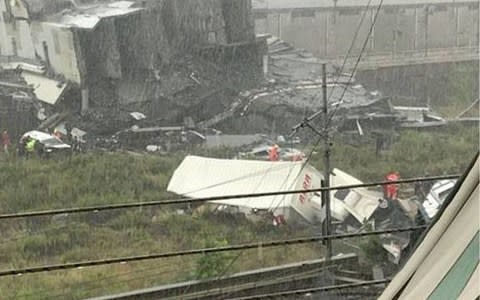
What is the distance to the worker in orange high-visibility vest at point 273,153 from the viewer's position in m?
4.25

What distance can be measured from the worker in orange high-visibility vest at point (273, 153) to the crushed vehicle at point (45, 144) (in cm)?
157

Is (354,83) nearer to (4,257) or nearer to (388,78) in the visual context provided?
(388,78)

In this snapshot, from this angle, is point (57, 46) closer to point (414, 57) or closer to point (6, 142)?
point (6, 142)

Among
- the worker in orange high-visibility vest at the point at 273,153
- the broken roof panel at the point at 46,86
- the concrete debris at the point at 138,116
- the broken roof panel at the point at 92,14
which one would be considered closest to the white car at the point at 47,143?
the broken roof panel at the point at 46,86

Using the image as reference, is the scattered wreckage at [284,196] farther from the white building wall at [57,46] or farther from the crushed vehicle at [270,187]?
the white building wall at [57,46]

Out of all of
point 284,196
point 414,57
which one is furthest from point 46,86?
point 414,57

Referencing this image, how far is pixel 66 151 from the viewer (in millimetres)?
4855

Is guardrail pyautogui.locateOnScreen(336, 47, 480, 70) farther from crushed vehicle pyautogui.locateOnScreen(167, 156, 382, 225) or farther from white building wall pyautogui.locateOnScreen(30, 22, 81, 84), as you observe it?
white building wall pyautogui.locateOnScreen(30, 22, 81, 84)

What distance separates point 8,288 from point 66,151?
2.22m

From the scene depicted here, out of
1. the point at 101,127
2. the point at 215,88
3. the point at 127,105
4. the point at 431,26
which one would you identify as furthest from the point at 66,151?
the point at 431,26

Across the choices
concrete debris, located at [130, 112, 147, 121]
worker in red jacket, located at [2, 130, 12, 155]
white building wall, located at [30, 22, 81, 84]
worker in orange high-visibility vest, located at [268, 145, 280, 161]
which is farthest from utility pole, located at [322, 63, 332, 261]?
worker in red jacket, located at [2, 130, 12, 155]

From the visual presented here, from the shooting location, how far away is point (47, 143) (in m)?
4.86

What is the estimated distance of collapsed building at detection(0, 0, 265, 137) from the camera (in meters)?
5.02

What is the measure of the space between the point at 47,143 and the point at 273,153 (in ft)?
5.81
